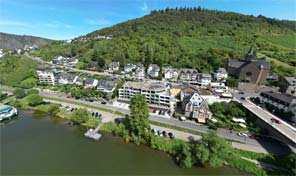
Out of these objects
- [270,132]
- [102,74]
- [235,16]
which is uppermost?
[235,16]

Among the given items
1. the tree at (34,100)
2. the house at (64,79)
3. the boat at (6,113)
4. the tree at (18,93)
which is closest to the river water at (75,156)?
the boat at (6,113)

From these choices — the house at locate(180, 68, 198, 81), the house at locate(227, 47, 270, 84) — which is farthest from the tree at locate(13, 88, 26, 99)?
the house at locate(227, 47, 270, 84)

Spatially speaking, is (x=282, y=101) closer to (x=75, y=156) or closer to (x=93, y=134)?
(x=93, y=134)

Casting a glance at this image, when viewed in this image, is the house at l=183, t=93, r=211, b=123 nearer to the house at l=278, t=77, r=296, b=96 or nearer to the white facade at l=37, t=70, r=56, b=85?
the house at l=278, t=77, r=296, b=96

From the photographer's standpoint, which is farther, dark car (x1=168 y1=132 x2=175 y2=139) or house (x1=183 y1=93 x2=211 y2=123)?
house (x1=183 y1=93 x2=211 y2=123)

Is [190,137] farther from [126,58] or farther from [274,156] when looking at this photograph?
[126,58]

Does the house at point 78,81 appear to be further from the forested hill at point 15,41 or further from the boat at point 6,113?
the forested hill at point 15,41

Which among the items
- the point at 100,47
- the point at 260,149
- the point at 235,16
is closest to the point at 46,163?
the point at 260,149
